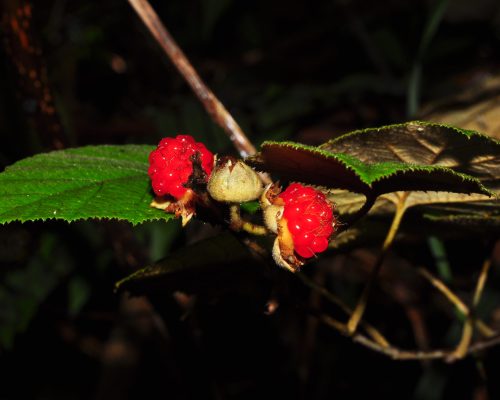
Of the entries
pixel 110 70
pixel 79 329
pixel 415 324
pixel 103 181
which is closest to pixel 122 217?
pixel 103 181

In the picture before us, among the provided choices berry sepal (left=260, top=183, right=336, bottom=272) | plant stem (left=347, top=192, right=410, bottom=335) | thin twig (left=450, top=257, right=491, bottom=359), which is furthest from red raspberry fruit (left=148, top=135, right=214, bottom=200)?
thin twig (left=450, top=257, right=491, bottom=359)

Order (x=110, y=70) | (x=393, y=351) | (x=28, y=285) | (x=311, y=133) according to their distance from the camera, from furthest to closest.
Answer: (x=110, y=70), (x=311, y=133), (x=28, y=285), (x=393, y=351)

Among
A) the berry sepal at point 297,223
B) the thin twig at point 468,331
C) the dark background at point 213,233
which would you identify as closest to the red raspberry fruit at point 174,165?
the berry sepal at point 297,223

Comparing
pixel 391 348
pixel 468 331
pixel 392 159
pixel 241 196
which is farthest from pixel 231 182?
pixel 468 331

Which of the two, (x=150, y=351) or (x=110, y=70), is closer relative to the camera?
(x=150, y=351)

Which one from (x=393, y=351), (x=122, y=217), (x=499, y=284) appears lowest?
(x=499, y=284)

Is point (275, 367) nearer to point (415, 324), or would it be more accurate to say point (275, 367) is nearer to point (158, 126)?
point (415, 324)

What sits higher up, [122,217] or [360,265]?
[122,217]

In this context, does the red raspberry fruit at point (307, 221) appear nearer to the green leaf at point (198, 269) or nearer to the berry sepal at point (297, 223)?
the berry sepal at point (297, 223)
